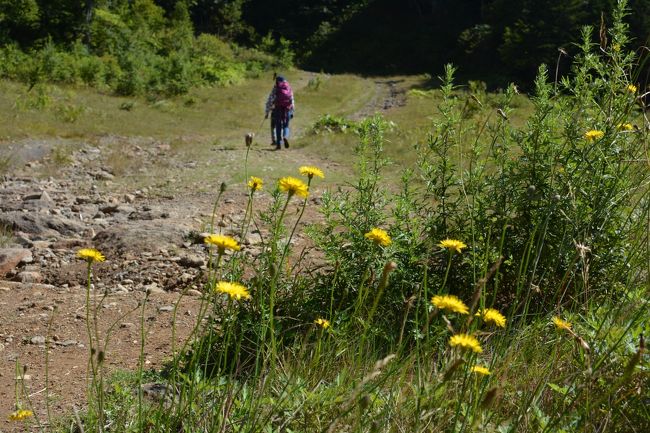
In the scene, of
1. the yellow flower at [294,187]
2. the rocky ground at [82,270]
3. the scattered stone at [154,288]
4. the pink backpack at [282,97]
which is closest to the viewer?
the yellow flower at [294,187]

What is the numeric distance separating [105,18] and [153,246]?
21542 mm

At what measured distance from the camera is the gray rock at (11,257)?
5521 millimetres

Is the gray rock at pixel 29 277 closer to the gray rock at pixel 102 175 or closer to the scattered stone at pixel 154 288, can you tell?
the scattered stone at pixel 154 288

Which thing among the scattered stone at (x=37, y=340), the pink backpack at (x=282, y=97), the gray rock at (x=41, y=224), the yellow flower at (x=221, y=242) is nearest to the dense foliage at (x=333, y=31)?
the pink backpack at (x=282, y=97)

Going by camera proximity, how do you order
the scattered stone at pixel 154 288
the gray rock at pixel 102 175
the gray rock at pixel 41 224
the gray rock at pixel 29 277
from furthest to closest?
the gray rock at pixel 102 175
the gray rock at pixel 41 224
the gray rock at pixel 29 277
the scattered stone at pixel 154 288

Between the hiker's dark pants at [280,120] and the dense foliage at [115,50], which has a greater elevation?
the dense foliage at [115,50]

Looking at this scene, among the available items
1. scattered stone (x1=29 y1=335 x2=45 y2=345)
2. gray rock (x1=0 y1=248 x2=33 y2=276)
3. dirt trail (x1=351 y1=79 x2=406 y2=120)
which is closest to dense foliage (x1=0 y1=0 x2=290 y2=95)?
dirt trail (x1=351 y1=79 x2=406 y2=120)

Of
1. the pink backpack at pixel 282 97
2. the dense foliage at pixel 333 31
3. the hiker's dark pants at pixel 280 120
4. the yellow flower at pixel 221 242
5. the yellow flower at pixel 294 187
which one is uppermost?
the dense foliage at pixel 333 31

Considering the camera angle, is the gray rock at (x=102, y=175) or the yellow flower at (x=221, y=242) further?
the gray rock at (x=102, y=175)

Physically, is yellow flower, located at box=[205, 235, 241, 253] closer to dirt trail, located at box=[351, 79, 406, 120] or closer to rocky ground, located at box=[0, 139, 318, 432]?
rocky ground, located at box=[0, 139, 318, 432]

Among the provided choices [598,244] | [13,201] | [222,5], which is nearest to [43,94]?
[13,201]

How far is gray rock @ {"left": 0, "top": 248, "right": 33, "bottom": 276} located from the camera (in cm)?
552

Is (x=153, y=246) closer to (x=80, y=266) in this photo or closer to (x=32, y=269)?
(x=80, y=266)

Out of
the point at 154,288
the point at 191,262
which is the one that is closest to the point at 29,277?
the point at 154,288
